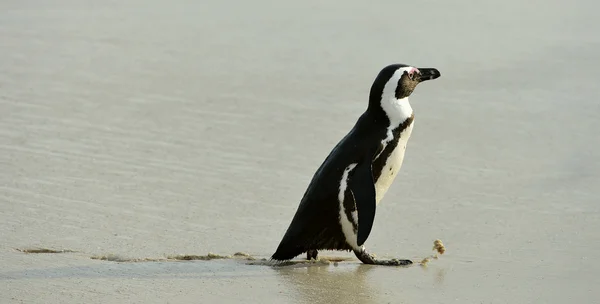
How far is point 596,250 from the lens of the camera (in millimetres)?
4832

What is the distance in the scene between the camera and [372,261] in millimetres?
4672

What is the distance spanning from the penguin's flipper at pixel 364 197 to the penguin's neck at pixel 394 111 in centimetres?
25

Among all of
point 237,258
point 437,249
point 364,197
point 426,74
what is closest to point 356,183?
point 364,197

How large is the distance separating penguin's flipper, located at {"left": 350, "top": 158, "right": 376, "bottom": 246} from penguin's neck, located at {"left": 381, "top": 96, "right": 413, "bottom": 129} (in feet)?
0.81

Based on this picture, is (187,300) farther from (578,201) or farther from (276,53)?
(276,53)

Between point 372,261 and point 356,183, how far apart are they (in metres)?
0.31

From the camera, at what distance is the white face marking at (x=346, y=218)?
4695 mm

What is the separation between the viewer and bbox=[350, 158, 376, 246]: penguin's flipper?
179 inches

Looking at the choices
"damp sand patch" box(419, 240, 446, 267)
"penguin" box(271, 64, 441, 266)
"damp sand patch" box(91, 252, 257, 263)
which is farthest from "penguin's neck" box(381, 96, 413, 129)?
"damp sand patch" box(91, 252, 257, 263)

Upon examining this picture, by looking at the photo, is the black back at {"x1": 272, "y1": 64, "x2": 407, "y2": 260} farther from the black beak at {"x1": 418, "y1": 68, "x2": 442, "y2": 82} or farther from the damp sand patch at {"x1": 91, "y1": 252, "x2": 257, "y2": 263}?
the black beak at {"x1": 418, "y1": 68, "x2": 442, "y2": 82}

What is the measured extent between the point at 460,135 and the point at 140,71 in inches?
96.9

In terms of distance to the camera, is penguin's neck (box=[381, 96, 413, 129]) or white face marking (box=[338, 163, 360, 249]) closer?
white face marking (box=[338, 163, 360, 249])

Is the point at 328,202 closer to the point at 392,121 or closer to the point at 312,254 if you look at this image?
the point at 312,254

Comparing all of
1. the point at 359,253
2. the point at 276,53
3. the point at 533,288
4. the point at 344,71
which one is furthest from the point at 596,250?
the point at 276,53
